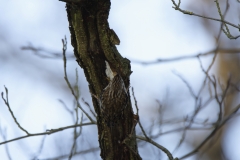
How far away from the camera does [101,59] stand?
2.50m

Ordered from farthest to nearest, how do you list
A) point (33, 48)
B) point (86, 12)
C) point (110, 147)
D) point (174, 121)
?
point (174, 121) → point (33, 48) → point (110, 147) → point (86, 12)

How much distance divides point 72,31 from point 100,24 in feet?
0.56

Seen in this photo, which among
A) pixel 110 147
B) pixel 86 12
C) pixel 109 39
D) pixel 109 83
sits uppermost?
pixel 86 12

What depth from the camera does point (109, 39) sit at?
2463 mm

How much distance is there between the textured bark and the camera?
2400 millimetres

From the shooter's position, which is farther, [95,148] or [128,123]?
[95,148]

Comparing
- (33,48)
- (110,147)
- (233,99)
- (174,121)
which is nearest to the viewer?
(110,147)

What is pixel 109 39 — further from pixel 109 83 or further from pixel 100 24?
pixel 109 83

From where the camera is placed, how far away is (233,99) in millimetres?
5922

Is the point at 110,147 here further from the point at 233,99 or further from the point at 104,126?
the point at 233,99

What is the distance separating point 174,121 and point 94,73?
8.41 ft

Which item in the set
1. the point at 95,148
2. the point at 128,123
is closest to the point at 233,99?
the point at 95,148

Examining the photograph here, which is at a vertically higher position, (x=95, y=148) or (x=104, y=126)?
(x=104, y=126)

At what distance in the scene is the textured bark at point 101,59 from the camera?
2400mm
